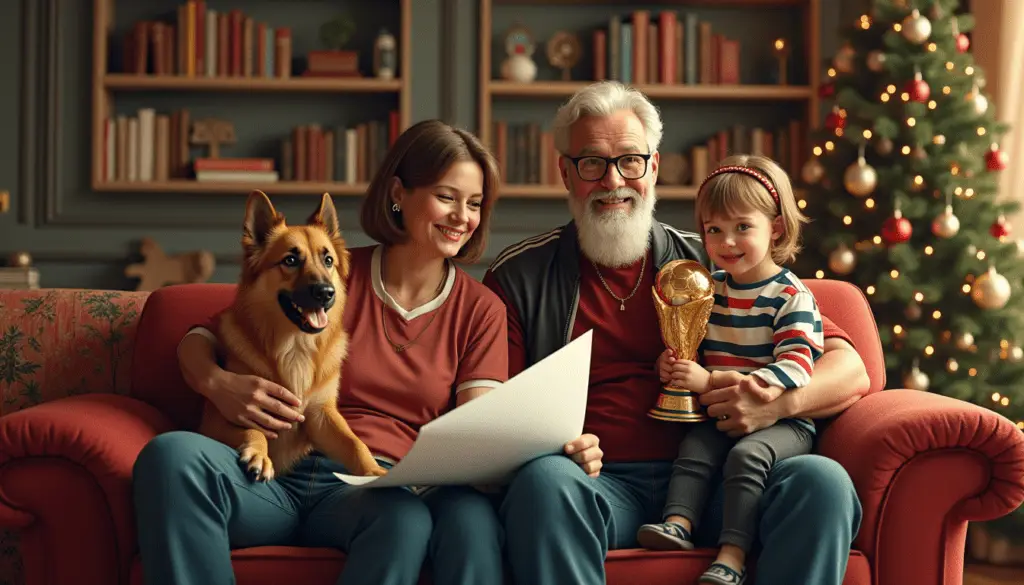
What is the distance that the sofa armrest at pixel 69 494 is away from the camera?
5.41ft

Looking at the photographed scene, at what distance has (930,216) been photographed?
3.41 meters

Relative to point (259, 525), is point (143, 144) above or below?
above

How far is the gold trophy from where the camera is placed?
6.17 feet

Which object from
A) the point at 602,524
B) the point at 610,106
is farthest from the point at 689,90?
the point at 602,524

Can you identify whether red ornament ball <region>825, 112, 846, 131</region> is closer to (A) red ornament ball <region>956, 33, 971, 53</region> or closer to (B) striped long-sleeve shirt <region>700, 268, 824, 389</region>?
(A) red ornament ball <region>956, 33, 971, 53</region>

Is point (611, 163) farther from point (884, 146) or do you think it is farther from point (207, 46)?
point (207, 46)

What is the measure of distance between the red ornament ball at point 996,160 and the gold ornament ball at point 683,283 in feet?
6.22

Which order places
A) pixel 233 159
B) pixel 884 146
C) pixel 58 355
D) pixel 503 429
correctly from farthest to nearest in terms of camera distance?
1. pixel 233 159
2. pixel 884 146
3. pixel 58 355
4. pixel 503 429

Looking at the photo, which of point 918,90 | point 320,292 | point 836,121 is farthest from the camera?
point 836,121

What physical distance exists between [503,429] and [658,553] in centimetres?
36

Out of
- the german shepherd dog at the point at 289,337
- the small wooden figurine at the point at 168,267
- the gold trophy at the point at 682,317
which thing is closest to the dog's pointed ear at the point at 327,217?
the german shepherd dog at the point at 289,337

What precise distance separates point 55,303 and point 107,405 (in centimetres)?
54

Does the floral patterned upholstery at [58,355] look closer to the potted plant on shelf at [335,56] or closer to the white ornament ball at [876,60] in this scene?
the potted plant on shelf at [335,56]

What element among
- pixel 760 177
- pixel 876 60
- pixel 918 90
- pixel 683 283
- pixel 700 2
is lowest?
pixel 683 283
